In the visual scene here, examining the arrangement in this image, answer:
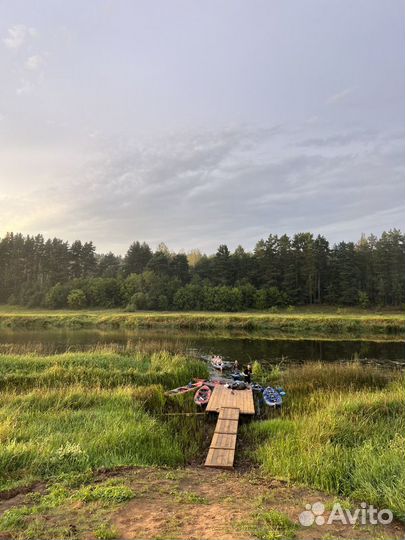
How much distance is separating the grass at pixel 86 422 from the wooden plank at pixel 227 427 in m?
0.61

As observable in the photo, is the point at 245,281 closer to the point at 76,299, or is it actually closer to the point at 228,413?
the point at 76,299

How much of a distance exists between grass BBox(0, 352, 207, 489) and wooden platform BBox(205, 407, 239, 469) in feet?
1.98

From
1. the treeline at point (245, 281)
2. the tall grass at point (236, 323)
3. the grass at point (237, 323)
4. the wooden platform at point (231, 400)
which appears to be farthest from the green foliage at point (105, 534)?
the treeline at point (245, 281)

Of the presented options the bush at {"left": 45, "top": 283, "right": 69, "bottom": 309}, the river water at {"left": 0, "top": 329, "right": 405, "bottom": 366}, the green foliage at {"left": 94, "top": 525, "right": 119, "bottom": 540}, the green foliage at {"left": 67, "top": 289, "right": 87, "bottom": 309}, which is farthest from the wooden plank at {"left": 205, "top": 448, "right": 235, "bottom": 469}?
the bush at {"left": 45, "top": 283, "right": 69, "bottom": 309}

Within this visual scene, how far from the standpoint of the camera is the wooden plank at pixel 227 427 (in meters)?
9.81

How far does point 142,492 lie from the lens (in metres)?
5.82

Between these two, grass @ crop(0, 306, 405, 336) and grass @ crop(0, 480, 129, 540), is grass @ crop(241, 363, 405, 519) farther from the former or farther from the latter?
grass @ crop(0, 306, 405, 336)

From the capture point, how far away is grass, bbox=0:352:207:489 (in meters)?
6.95

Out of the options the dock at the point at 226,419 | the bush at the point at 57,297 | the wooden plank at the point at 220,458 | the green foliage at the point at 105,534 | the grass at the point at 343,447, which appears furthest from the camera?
the bush at the point at 57,297

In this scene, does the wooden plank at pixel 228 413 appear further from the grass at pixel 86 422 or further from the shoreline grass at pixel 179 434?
the grass at pixel 86 422

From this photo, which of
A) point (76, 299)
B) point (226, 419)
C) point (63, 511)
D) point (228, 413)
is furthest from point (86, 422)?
point (76, 299)

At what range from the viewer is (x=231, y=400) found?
1282 cm

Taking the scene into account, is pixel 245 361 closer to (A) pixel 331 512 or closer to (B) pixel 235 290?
(A) pixel 331 512

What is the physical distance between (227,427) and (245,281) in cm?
6511
